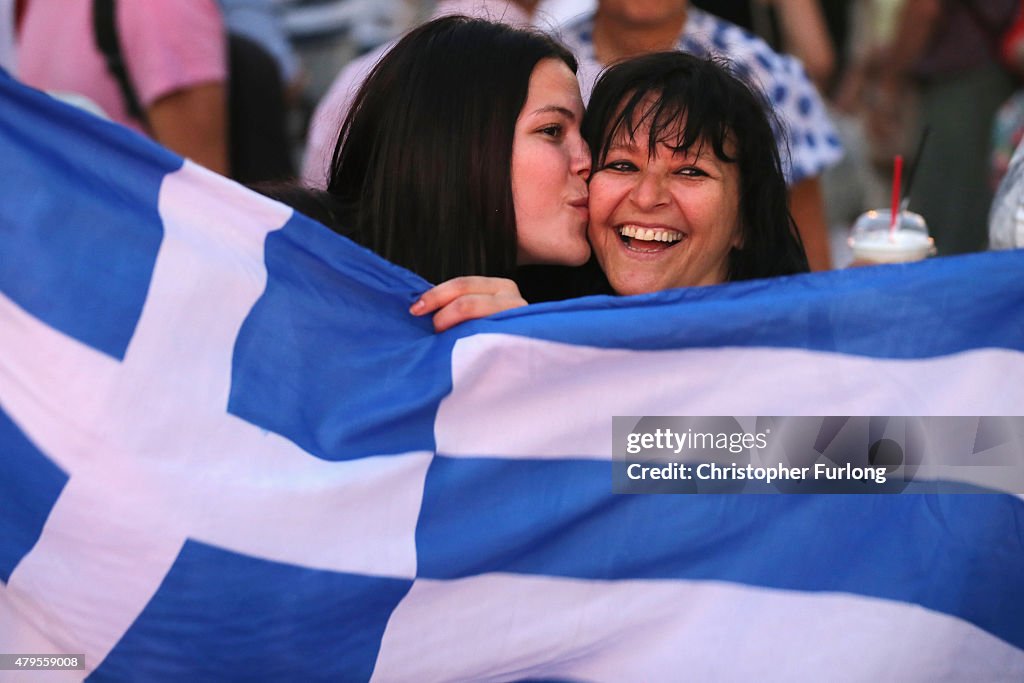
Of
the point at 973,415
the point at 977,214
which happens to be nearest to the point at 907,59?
the point at 977,214

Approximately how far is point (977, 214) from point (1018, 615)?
3357 mm

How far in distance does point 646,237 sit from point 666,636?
0.81 meters

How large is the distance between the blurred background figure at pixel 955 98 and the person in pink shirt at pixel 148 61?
277 cm

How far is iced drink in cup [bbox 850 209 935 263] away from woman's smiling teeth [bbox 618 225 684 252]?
361 mm

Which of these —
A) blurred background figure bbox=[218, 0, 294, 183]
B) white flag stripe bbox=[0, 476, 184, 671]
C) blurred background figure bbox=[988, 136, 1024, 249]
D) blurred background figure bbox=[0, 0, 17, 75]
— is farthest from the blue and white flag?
blurred background figure bbox=[0, 0, 17, 75]

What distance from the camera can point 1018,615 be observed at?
2092 millimetres

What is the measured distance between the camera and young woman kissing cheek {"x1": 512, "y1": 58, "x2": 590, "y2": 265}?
8.58ft

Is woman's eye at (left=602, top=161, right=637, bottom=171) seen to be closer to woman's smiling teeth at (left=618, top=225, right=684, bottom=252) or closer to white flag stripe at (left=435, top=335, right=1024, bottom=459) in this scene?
woman's smiling teeth at (left=618, top=225, right=684, bottom=252)

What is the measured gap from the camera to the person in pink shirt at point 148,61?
360 centimetres

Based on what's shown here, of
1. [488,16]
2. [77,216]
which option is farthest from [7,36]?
[77,216]

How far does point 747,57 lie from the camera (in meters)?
3.48

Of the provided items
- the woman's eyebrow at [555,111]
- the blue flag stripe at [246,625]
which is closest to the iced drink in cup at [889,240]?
the woman's eyebrow at [555,111]

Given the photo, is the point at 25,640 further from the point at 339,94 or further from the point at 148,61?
the point at 339,94

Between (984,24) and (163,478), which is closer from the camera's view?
(163,478)
